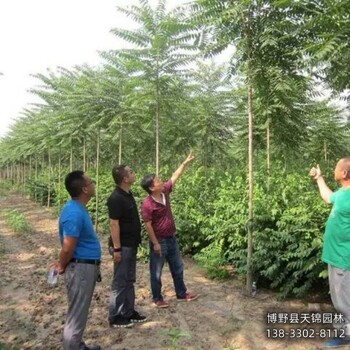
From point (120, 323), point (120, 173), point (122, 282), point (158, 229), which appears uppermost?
point (120, 173)

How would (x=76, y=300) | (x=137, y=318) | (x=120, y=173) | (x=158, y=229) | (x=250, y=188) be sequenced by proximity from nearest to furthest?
1. (x=76, y=300)
2. (x=120, y=173)
3. (x=137, y=318)
4. (x=158, y=229)
5. (x=250, y=188)

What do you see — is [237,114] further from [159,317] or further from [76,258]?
[76,258]

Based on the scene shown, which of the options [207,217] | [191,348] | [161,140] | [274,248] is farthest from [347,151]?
[191,348]

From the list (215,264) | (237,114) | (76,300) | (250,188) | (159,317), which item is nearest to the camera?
(76,300)

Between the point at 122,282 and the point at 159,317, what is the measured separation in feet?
2.65

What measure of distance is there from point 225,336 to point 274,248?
1664 millimetres

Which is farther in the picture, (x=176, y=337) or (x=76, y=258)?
(x=176, y=337)

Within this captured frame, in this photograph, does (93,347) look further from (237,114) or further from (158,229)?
(237,114)

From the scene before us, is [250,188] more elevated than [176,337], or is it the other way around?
[250,188]

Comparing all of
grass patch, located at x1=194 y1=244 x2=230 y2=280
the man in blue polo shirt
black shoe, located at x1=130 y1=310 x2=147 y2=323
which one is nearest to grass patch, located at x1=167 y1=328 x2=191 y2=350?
black shoe, located at x1=130 y1=310 x2=147 y2=323

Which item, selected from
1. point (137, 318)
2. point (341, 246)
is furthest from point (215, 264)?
point (341, 246)

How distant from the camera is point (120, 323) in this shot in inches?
187

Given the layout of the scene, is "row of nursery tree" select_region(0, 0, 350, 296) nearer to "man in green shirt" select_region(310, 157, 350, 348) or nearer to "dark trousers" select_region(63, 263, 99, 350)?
"man in green shirt" select_region(310, 157, 350, 348)

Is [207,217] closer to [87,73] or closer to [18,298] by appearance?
[18,298]
